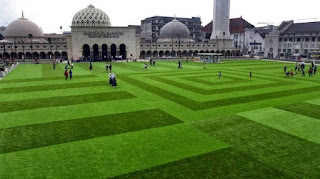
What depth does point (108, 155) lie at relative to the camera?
1075 cm

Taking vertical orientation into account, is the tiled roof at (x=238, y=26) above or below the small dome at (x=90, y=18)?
above

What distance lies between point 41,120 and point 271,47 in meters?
104

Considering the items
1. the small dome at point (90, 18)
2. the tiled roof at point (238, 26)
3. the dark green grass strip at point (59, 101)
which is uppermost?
the tiled roof at point (238, 26)

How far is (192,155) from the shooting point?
1076 cm

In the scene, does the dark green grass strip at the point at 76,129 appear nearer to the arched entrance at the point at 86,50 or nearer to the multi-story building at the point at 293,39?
the arched entrance at the point at 86,50

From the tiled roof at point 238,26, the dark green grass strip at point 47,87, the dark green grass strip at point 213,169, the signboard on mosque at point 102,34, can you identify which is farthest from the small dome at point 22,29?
the dark green grass strip at point 213,169

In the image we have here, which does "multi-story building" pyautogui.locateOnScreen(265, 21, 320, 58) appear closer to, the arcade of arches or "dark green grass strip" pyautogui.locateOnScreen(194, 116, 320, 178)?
the arcade of arches

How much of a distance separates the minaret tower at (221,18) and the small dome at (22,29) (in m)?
62.1

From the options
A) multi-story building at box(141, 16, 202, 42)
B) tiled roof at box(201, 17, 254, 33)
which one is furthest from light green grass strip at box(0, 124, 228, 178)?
tiled roof at box(201, 17, 254, 33)

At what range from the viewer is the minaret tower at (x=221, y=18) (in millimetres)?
92250

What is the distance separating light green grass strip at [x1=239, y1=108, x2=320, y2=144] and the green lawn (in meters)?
0.05

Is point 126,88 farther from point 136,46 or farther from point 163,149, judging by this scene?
Answer: point 136,46

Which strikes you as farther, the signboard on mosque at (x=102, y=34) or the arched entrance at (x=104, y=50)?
the arched entrance at (x=104, y=50)

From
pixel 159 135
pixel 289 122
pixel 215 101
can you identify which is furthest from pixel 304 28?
pixel 159 135
